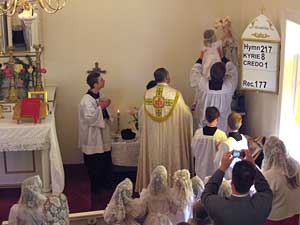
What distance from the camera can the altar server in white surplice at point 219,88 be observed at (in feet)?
24.5

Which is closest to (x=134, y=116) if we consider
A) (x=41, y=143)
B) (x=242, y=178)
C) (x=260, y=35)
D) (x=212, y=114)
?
(x=41, y=143)

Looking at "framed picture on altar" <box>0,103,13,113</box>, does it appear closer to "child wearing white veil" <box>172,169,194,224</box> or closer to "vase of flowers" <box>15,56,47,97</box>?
"vase of flowers" <box>15,56,47,97</box>

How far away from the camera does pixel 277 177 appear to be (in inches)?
213

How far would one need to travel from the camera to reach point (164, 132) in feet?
24.1

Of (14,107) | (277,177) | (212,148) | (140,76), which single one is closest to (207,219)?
(277,177)

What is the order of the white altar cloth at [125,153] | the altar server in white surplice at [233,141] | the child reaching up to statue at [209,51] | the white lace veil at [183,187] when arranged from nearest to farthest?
1. the white lace veil at [183,187]
2. the altar server in white surplice at [233,141]
3. the white altar cloth at [125,153]
4. the child reaching up to statue at [209,51]

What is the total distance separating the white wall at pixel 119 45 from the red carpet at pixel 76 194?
0.64 meters

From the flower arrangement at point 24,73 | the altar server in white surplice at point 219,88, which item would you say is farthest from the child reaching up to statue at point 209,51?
the flower arrangement at point 24,73

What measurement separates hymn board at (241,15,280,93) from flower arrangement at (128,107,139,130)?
73.2 inches

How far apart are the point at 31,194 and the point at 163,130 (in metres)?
2.64

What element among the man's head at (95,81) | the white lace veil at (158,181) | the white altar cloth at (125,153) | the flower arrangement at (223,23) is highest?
the flower arrangement at (223,23)

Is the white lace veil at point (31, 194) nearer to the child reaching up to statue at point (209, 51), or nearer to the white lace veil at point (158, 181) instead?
the white lace veil at point (158, 181)

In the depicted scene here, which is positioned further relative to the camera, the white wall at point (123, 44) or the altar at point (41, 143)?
the white wall at point (123, 44)

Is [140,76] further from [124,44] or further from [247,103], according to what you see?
[247,103]
